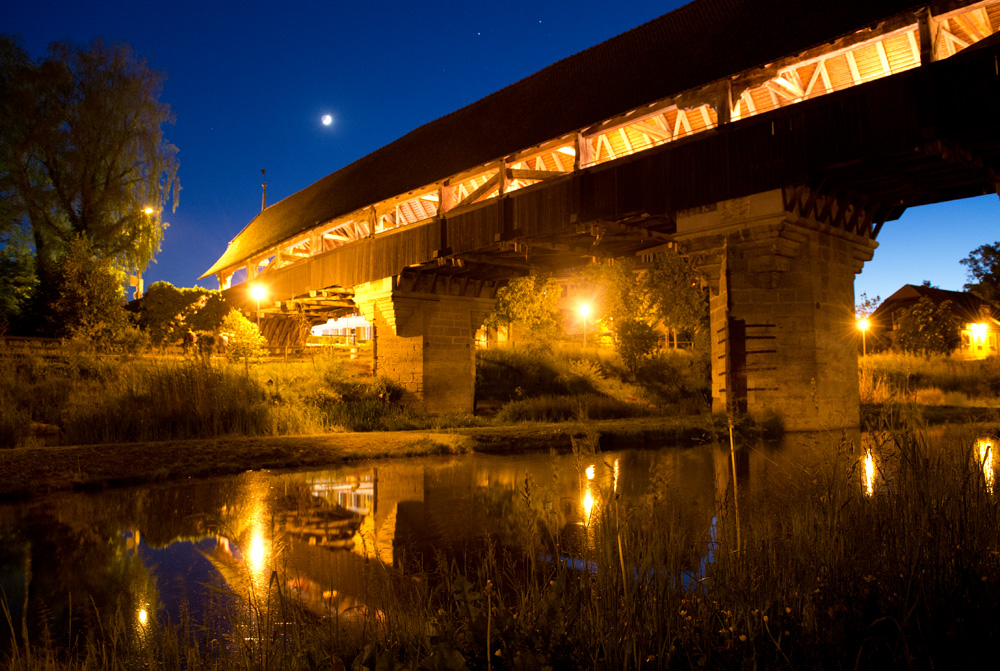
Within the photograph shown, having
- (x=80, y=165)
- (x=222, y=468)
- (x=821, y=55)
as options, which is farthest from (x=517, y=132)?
(x=80, y=165)

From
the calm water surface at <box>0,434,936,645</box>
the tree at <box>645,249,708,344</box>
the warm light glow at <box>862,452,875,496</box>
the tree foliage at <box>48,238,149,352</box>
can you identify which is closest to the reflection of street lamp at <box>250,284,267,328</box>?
the tree foliage at <box>48,238,149,352</box>

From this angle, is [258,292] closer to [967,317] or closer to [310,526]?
[310,526]

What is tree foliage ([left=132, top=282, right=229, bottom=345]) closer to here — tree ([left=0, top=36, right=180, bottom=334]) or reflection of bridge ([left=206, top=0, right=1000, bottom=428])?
tree ([left=0, top=36, right=180, bottom=334])

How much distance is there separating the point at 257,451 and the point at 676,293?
64.4 feet

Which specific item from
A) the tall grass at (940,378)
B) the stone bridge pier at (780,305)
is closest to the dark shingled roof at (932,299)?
the tall grass at (940,378)

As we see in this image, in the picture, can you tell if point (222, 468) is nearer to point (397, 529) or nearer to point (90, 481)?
point (90, 481)

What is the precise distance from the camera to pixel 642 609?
2.53m

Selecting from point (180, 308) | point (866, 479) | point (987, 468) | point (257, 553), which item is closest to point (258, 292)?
point (180, 308)

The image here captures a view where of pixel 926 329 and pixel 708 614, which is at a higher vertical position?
pixel 926 329

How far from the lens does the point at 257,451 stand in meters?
9.48

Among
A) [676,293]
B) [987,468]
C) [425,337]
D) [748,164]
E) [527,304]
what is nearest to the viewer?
[987,468]

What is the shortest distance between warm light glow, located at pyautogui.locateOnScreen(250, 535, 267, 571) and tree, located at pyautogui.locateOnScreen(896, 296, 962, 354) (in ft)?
106

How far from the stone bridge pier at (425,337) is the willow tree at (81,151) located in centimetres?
1379

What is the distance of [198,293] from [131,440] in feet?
74.7
